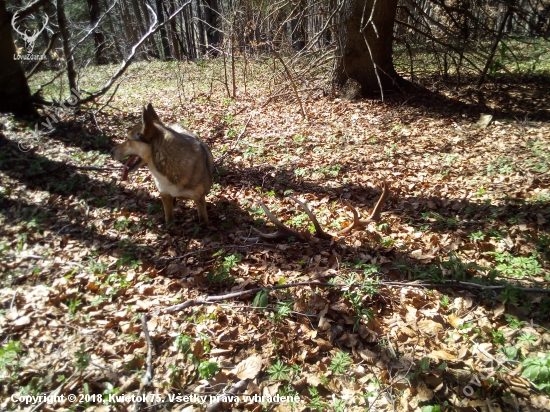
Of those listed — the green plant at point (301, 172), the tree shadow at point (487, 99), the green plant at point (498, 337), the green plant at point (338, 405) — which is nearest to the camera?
the green plant at point (338, 405)

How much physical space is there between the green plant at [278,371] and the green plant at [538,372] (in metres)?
1.96

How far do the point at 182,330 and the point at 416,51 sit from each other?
11485 mm

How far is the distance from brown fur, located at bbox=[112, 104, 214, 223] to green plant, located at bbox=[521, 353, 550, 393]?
14.5ft

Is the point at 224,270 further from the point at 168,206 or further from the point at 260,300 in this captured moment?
the point at 168,206

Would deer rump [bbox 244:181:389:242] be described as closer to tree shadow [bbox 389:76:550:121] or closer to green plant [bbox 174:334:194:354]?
green plant [bbox 174:334:194:354]

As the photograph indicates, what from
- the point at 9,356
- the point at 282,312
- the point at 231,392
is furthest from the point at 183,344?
the point at 9,356

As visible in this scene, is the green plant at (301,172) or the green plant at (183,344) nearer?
the green plant at (183,344)

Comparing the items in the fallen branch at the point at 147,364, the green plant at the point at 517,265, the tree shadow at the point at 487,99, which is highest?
the tree shadow at the point at 487,99

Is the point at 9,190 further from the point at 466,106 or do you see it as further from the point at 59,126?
the point at 466,106

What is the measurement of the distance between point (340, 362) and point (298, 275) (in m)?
1.31

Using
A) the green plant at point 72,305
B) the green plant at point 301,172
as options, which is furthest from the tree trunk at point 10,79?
the green plant at point 301,172

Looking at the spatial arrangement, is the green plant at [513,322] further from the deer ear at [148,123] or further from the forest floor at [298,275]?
the deer ear at [148,123]

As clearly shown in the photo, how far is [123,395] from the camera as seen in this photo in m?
2.87

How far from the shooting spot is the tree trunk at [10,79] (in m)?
7.79
